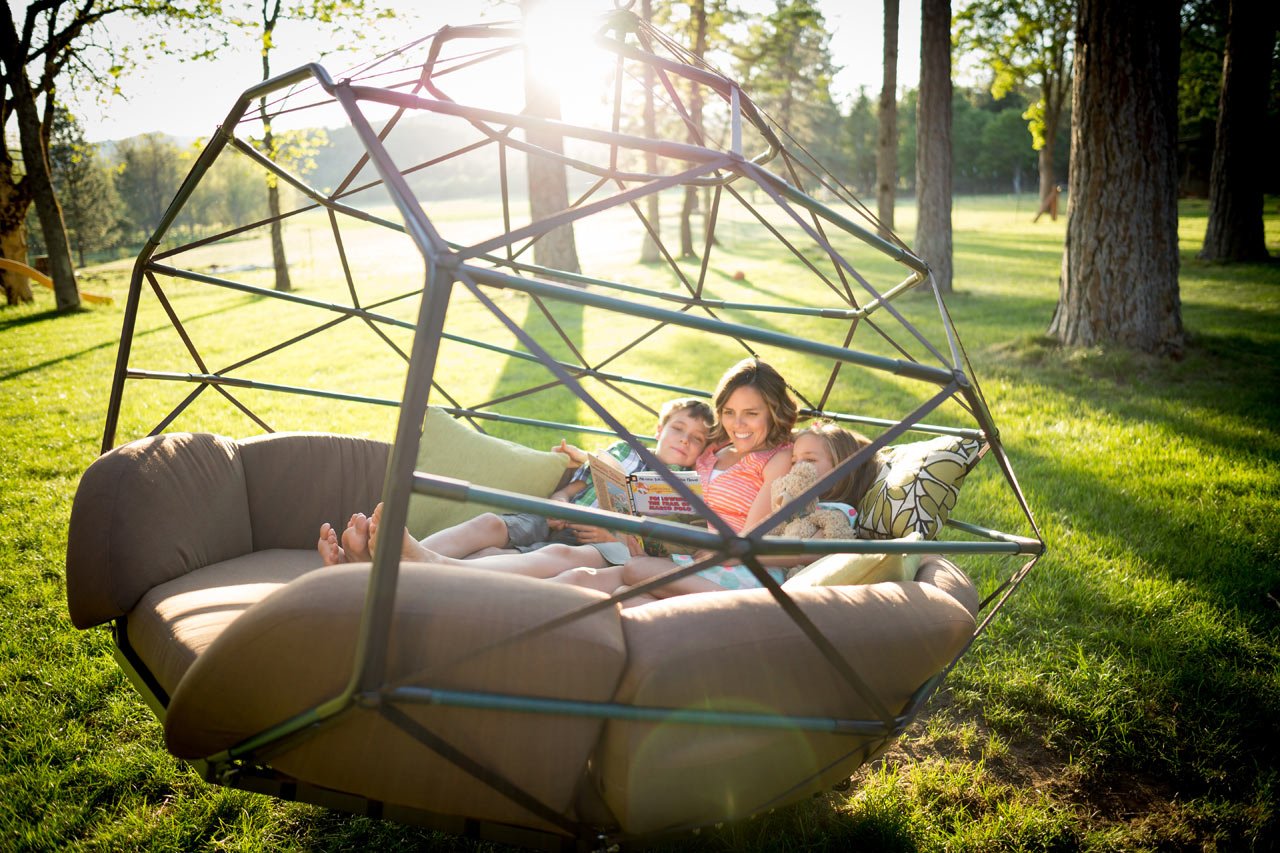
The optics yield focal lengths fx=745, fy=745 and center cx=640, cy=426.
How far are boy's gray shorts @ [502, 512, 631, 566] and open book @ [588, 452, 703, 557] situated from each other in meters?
0.12

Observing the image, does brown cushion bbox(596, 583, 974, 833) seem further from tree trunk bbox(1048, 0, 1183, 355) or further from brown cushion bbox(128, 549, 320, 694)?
tree trunk bbox(1048, 0, 1183, 355)

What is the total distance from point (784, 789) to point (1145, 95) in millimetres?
6128

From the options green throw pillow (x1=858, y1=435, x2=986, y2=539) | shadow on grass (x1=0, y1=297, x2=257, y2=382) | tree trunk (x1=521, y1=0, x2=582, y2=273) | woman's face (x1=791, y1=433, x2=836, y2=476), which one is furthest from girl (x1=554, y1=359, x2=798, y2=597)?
tree trunk (x1=521, y1=0, x2=582, y2=273)

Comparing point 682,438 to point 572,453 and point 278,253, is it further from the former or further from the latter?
point 278,253

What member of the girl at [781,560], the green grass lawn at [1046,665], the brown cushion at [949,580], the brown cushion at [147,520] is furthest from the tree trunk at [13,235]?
the brown cushion at [949,580]

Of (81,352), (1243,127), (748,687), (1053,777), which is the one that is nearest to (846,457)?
(1053,777)

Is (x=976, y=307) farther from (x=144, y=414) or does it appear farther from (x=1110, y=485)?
(x=144, y=414)

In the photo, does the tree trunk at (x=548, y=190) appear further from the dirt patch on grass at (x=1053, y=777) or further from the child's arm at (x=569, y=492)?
the dirt patch on grass at (x=1053, y=777)

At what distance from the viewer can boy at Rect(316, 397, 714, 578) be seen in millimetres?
2139

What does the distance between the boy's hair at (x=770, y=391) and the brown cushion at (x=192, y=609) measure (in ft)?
5.62

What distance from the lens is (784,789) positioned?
1.65 meters

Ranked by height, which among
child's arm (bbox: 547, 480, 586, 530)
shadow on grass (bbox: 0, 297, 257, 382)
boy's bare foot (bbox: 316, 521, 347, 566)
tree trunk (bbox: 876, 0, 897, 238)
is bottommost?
child's arm (bbox: 547, 480, 586, 530)

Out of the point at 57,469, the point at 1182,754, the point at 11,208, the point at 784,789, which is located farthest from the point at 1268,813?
the point at 11,208

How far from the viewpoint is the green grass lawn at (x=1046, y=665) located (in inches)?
77.0
